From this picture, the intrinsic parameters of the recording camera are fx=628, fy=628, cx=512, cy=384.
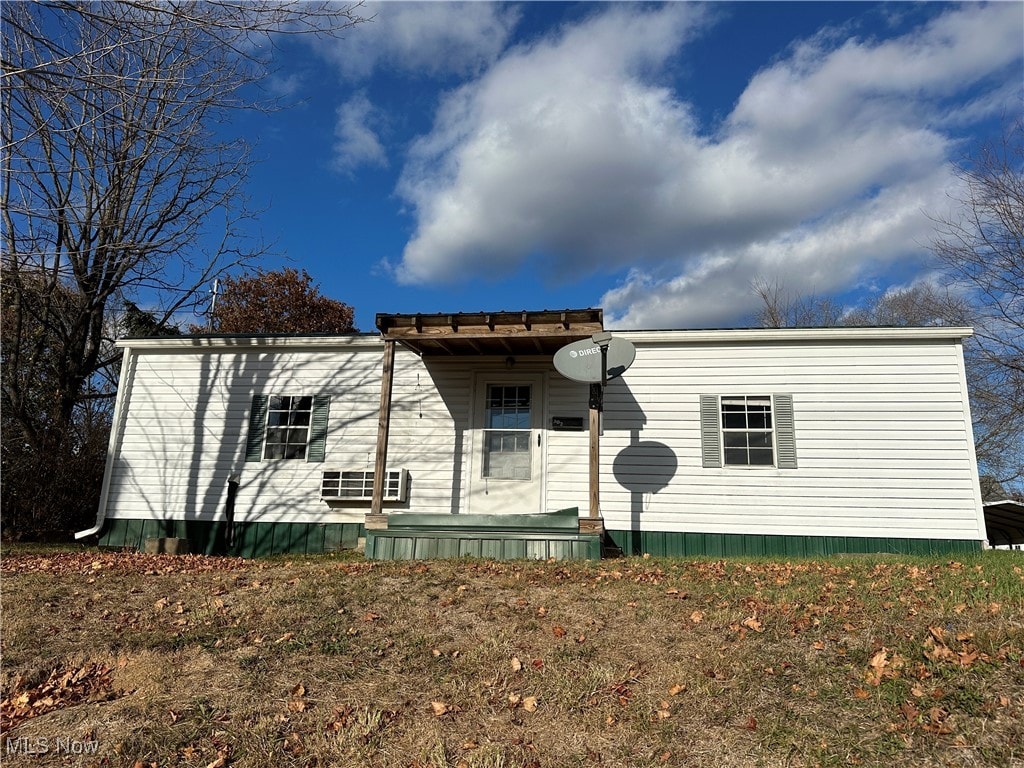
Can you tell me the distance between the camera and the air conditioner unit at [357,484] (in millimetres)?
9555

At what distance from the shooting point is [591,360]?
8.16 m

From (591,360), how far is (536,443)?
6.42 feet

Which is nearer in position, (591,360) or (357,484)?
(591,360)

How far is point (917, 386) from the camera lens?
8859mm

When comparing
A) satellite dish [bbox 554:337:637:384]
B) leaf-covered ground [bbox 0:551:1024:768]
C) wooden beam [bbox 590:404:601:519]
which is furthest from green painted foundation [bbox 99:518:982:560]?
satellite dish [bbox 554:337:637:384]

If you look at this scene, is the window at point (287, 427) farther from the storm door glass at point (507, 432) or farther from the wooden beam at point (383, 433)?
the storm door glass at point (507, 432)

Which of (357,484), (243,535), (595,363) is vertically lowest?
(243,535)

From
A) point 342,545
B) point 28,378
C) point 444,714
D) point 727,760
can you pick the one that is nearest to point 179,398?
point 342,545

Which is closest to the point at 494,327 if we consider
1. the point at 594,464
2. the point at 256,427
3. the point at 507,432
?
the point at 507,432

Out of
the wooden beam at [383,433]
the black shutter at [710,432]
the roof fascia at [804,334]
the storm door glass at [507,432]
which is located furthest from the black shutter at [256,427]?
the black shutter at [710,432]

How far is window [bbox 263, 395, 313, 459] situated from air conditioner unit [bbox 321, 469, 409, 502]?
2.37 ft

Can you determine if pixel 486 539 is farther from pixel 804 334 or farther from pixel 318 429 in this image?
pixel 804 334

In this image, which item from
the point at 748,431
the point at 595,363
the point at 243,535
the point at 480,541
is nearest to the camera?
the point at 480,541

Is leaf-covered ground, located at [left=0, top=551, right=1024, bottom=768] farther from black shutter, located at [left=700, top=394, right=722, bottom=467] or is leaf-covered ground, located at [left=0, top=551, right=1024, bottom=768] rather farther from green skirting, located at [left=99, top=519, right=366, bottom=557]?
green skirting, located at [left=99, top=519, right=366, bottom=557]
